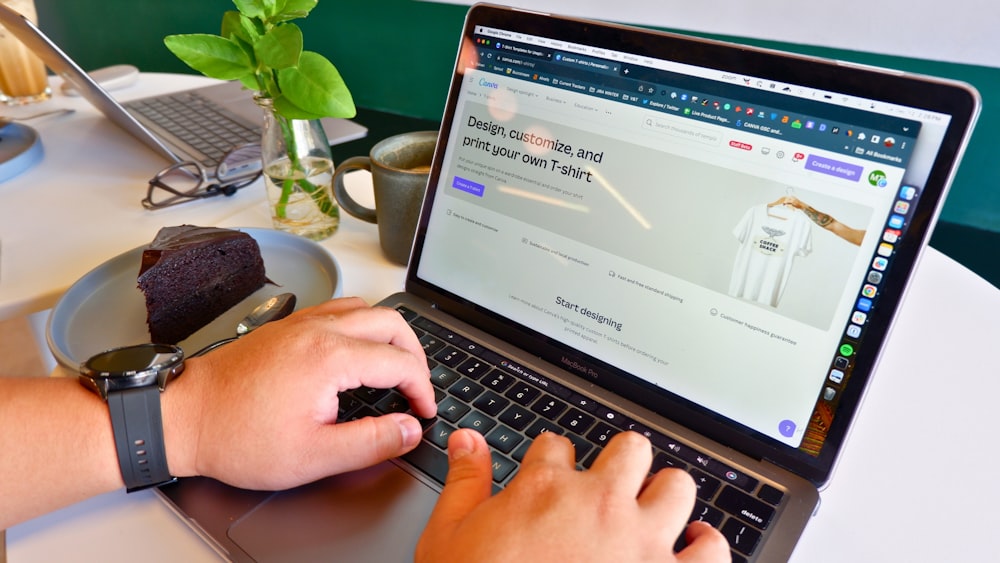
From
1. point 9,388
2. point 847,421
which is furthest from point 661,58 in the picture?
point 9,388

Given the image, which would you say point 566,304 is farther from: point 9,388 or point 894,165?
point 9,388

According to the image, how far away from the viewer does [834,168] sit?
486 millimetres

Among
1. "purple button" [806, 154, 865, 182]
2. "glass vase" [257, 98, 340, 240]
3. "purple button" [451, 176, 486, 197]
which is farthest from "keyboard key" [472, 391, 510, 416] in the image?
"glass vase" [257, 98, 340, 240]

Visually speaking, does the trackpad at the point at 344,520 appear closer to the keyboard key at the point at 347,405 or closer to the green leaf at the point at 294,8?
the keyboard key at the point at 347,405

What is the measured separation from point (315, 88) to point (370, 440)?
44cm

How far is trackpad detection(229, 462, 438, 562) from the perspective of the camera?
1.49 feet

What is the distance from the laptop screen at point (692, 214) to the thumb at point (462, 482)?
0.17 meters

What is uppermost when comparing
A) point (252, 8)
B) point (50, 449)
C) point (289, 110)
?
point (252, 8)

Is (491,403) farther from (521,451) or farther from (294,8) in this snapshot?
(294,8)

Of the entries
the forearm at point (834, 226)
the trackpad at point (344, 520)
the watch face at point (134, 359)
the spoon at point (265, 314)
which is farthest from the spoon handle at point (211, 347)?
the forearm at point (834, 226)

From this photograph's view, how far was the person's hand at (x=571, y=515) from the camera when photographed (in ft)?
1.26

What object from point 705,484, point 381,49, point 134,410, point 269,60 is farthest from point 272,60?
point 381,49

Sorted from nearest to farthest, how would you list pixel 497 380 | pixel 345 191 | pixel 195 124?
pixel 497 380 < pixel 345 191 < pixel 195 124

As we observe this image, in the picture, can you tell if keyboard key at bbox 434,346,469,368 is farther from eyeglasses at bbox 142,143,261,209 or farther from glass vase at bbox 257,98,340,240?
eyeglasses at bbox 142,143,261,209
